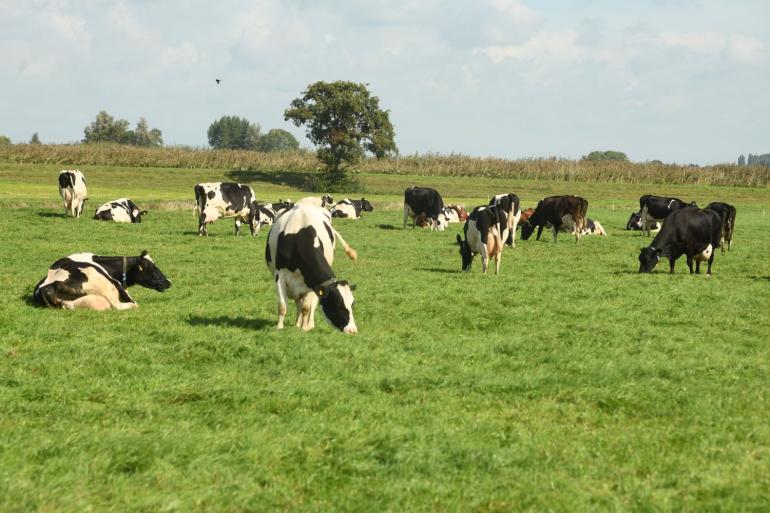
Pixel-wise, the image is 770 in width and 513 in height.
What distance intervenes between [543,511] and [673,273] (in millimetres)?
17410

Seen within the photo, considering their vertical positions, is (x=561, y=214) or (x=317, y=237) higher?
(x=317, y=237)

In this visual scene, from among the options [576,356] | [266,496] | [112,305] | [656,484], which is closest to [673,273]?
[576,356]

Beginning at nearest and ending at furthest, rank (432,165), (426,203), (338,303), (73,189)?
(338,303), (73,189), (426,203), (432,165)

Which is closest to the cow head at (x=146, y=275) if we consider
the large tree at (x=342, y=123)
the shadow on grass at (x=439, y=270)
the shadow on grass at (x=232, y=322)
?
the shadow on grass at (x=232, y=322)

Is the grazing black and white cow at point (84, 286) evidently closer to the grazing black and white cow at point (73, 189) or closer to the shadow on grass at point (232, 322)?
the shadow on grass at point (232, 322)

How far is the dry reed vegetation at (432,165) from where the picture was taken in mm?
85025

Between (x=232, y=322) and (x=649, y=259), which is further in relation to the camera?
(x=649, y=259)

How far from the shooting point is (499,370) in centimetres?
1069

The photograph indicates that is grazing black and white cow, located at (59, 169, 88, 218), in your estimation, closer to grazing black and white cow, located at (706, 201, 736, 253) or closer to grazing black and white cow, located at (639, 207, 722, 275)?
grazing black and white cow, located at (639, 207, 722, 275)

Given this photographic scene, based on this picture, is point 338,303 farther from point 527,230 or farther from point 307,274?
point 527,230

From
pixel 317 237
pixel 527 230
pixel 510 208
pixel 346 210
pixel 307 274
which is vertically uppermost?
pixel 317 237

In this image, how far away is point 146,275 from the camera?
1591 cm

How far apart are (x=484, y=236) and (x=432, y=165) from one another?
73.0 m

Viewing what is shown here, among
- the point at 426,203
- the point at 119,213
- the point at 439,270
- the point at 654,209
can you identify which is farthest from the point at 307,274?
the point at 654,209
